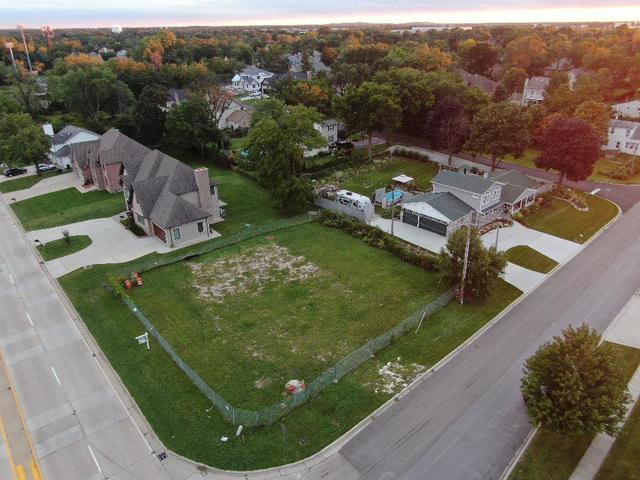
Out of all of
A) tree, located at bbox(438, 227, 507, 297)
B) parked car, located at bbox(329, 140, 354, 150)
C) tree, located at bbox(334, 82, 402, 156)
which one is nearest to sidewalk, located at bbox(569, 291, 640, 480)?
tree, located at bbox(438, 227, 507, 297)

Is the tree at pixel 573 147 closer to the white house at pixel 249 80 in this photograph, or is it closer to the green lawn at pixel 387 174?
the green lawn at pixel 387 174

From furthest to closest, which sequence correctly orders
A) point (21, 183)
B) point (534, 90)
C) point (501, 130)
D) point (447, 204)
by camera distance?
point (534, 90), point (21, 183), point (501, 130), point (447, 204)

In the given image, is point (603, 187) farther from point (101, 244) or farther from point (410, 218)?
point (101, 244)

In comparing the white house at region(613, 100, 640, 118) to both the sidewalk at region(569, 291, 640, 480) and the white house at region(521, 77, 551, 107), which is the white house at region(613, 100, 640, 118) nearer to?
the white house at region(521, 77, 551, 107)

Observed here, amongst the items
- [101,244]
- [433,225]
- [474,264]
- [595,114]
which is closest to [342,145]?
[433,225]

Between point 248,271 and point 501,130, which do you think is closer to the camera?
point 248,271

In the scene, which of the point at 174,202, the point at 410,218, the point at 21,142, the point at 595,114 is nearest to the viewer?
the point at 174,202

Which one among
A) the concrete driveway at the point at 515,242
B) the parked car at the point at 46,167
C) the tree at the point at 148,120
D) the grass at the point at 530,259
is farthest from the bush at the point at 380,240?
the parked car at the point at 46,167
